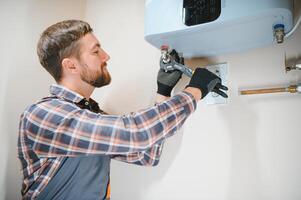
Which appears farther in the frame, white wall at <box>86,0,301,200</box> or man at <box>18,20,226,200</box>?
white wall at <box>86,0,301,200</box>

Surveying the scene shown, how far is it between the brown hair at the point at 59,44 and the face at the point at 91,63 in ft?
0.07

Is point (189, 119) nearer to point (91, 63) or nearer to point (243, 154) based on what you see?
point (243, 154)

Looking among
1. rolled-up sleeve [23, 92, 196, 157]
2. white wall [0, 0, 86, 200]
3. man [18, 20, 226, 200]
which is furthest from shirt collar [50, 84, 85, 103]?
white wall [0, 0, 86, 200]

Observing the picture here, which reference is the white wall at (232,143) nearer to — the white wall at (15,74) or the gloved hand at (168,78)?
the gloved hand at (168,78)

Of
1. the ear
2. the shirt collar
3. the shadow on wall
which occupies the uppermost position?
the ear

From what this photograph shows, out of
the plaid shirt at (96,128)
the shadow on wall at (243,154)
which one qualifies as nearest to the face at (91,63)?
the plaid shirt at (96,128)

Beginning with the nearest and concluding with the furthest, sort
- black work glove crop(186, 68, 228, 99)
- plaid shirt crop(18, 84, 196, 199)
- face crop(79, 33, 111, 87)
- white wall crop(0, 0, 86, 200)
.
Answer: plaid shirt crop(18, 84, 196, 199), black work glove crop(186, 68, 228, 99), face crop(79, 33, 111, 87), white wall crop(0, 0, 86, 200)

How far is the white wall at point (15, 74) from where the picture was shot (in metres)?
1.01

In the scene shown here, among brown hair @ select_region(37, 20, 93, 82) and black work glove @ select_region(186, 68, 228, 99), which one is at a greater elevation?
brown hair @ select_region(37, 20, 93, 82)

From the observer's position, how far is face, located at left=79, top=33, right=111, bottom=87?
35.3 inches

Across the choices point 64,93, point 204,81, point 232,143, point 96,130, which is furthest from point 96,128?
point 232,143

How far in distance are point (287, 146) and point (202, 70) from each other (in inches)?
14.8

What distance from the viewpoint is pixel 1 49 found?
3.39ft

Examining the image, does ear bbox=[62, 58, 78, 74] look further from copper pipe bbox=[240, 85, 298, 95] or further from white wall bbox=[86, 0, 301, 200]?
copper pipe bbox=[240, 85, 298, 95]
